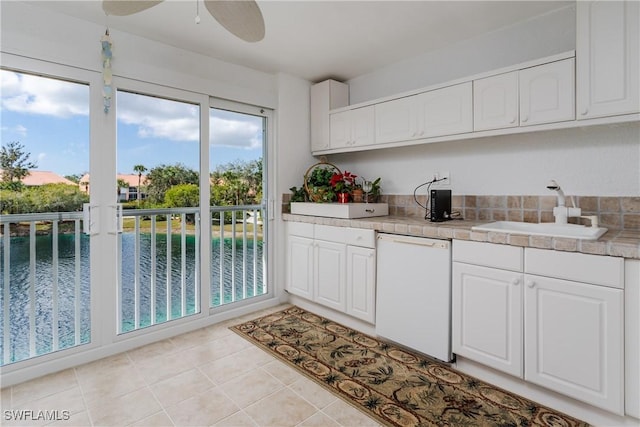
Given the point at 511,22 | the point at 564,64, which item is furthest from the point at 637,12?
the point at 511,22

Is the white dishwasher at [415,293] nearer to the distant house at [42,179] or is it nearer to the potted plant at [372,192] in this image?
the potted plant at [372,192]

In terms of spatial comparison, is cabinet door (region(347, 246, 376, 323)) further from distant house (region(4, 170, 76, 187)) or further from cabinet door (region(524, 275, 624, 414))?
distant house (region(4, 170, 76, 187))

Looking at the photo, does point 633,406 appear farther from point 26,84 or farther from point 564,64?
point 26,84

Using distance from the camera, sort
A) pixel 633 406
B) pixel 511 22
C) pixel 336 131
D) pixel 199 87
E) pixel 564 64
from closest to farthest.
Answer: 1. pixel 633 406
2. pixel 564 64
3. pixel 511 22
4. pixel 199 87
5. pixel 336 131

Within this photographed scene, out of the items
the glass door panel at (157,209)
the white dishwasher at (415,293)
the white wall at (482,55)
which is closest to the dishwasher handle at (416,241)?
the white dishwasher at (415,293)

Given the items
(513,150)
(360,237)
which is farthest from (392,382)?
(513,150)

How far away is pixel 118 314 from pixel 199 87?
2009 mm

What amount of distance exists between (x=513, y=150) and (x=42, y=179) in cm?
343

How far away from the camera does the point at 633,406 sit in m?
1.61

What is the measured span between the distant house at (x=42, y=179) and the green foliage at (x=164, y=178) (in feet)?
1.87

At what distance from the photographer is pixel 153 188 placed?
2855 millimetres

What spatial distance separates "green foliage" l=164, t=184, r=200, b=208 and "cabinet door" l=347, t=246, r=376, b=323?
1.46 meters

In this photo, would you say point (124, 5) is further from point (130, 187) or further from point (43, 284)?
point (43, 284)

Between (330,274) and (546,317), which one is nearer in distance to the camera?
(546,317)
